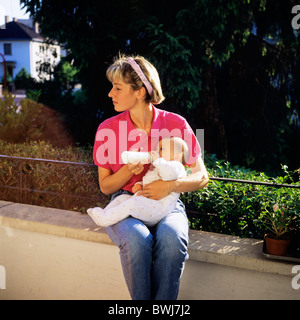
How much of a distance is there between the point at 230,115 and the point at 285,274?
983cm

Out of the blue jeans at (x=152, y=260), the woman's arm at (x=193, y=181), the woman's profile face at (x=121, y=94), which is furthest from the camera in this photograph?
the woman's profile face at (x=121, y=94)

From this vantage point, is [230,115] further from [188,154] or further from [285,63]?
[188,154]

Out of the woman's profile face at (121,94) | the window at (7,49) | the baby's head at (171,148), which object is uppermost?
the window at (7,49)

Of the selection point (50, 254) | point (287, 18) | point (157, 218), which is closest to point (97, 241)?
point (50, 254)

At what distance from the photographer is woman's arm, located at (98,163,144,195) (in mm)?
2617

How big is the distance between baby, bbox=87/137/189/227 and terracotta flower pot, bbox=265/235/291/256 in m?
0.68

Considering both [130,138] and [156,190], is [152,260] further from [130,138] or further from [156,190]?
[130,138]

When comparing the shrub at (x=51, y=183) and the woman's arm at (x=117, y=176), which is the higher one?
the woman's arm at (x=117, y=176)

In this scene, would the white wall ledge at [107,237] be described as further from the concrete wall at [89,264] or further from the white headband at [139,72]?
the white headband at [139,72]

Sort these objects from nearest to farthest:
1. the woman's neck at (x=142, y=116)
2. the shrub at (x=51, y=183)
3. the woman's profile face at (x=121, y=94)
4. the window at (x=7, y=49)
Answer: the woman's profile face at (x=121, y=94), the woman's neck at (x=142, y=116), the shrub at (x=51, y=183), the window at (x=7, y=49)

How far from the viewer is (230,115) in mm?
12102

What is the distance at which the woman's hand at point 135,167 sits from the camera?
2582 millimetres

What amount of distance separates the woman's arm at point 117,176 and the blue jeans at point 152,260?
365 mm

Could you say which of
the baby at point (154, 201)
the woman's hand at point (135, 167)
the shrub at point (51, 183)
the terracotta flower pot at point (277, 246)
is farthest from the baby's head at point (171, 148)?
the shrub at point (51, 183)
